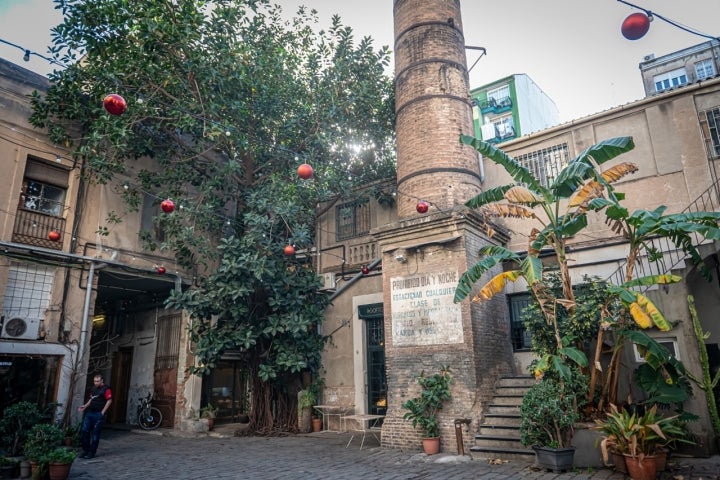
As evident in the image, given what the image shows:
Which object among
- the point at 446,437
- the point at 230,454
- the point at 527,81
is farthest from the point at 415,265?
the point at 527,81

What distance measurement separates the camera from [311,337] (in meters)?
13.7

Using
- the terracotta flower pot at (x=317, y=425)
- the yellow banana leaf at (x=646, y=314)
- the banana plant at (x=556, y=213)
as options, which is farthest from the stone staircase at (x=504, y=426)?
the terracotta flower pot at (x=317, y=425)

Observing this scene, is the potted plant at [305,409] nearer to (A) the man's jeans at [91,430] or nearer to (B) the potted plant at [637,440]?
(A) the man's jeans at [91,430]

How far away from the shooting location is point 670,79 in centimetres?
2586

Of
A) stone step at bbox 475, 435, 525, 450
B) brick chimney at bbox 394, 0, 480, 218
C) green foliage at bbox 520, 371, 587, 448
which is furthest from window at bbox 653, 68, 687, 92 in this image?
stone step at bbox 475, 435, 525, 450

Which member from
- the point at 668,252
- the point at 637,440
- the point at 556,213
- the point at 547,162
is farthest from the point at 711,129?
the point at 637,440

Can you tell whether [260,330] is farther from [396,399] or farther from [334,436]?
[396,399]

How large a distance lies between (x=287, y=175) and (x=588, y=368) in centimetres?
961

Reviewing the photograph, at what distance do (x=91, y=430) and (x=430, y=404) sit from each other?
740cm

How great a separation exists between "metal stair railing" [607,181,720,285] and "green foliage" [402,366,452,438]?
4.35 meters

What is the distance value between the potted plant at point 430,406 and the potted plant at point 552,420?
2.04 m

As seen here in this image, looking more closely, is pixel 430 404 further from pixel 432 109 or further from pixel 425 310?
pixel 432 109

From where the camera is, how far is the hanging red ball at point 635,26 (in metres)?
6.23

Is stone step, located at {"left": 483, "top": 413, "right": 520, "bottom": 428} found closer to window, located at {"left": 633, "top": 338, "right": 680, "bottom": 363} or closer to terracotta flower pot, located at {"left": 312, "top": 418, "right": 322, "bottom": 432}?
window, located at {"left": 633, "top": 338, "right": 680, "bottom": 363}
